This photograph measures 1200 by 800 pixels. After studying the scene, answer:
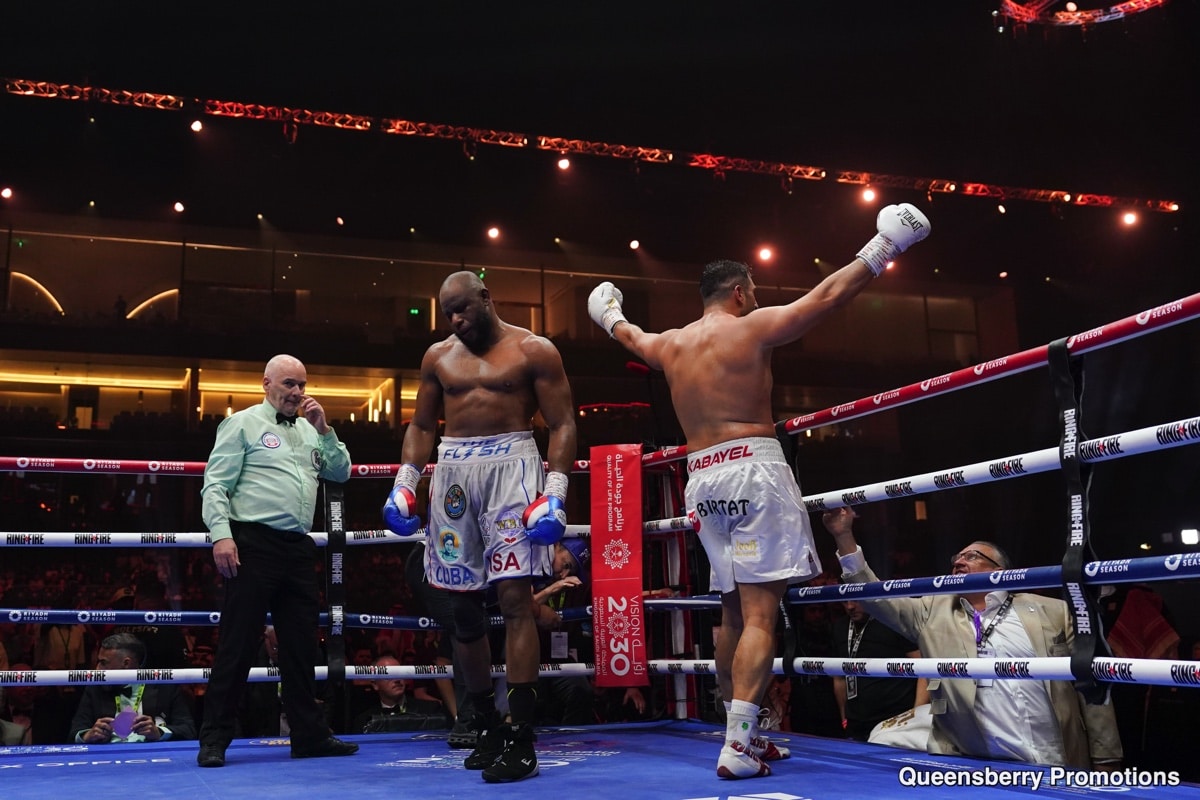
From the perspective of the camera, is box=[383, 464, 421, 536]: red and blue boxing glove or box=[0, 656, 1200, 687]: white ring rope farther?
box=[383, 464, 421, 536]: red and blue boxing glove

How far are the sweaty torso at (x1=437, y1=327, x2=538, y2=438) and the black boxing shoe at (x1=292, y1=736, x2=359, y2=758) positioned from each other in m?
0.96

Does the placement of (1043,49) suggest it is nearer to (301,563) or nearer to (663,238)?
(663,238)

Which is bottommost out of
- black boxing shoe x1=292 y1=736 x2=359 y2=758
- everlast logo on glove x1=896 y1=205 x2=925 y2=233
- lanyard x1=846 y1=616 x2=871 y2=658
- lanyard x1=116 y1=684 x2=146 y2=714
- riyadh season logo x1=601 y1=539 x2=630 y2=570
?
black boxing shoe x1=292 y1=736 x2=359 y2=758

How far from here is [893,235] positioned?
7.93 ft

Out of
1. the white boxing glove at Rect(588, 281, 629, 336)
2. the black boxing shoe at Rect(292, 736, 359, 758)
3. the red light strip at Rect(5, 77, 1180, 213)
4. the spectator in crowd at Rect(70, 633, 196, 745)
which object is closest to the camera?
the black boxing shoe at Rect(292, 736, 359, 758)

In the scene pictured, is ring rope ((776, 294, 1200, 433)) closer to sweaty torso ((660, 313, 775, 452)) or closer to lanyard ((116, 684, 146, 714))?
sweaty torso ((660, 313, 775, 452))

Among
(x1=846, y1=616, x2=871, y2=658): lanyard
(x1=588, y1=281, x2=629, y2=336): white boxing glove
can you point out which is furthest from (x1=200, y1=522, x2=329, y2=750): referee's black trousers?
(x1=846, y1=616, x2=871, y2=658): lanyard

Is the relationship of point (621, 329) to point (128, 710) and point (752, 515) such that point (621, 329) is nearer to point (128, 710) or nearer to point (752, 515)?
point (752, 515)

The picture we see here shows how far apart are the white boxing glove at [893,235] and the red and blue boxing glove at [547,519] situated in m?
0.97

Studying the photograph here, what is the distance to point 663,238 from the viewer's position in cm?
1727

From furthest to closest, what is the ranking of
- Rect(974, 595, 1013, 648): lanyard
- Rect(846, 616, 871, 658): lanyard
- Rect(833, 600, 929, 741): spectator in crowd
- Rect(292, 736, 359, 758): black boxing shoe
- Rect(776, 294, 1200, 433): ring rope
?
Rect(846, 616, 871, 658): lanyard < Rect(833, 600, 929, 741): spectator in crowd < Rect(292, 736, 359, 758): black boxing shoe < Rect(974, 595, 1013, 648): lanyard < Rect(776, 294, 1200, 433): ring rope

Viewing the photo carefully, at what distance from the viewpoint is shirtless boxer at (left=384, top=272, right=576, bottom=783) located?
2.62 metres

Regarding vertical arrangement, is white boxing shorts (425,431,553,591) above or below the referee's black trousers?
above

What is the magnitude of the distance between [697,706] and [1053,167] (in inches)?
464
